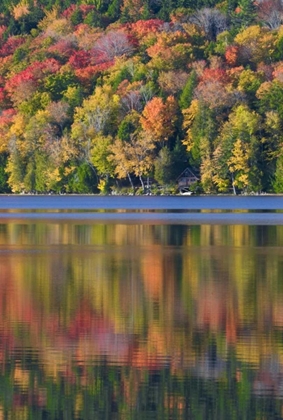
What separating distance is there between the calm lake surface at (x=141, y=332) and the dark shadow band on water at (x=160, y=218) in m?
16.4

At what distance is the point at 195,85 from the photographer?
114125 millimetres

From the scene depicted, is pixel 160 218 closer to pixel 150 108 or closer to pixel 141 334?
pixel 141 334

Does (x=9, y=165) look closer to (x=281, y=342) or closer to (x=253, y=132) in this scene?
(x=253, y=132)

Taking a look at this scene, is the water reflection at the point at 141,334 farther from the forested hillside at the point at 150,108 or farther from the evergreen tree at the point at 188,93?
the evergreen tree at the point at 188,93

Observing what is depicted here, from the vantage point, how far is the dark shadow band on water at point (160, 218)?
55.5 meters

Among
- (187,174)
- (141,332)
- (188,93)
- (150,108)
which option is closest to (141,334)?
(141,332)

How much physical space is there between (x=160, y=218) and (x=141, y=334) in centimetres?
3992

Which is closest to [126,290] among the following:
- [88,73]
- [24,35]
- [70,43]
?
[88,73]

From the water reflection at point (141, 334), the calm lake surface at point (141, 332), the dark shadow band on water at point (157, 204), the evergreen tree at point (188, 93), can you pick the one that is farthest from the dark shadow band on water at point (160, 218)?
the evergreen tree at point (188, 93)

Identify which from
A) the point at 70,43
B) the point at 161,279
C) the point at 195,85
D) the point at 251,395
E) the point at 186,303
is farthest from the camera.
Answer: the point at 70,43

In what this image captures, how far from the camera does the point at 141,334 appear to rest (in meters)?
20.2

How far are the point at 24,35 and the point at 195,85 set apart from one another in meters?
56.0

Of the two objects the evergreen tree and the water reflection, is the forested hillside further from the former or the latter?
the water reflection

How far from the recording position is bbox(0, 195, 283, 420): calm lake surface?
51.0 ft
